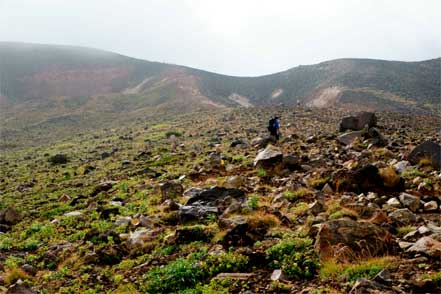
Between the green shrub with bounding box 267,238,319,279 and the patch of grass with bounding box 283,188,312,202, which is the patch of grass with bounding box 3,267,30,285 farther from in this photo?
the patch of grass with bounding box 283,188,312,202

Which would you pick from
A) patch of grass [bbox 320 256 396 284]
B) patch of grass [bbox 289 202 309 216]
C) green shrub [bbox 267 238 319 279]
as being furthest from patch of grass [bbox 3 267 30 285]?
patch of grass [bbox 320 256 396 284]

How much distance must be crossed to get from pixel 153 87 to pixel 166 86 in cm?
298

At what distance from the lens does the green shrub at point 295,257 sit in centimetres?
622

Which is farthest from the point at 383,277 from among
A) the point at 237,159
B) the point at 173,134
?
the point at 173,134

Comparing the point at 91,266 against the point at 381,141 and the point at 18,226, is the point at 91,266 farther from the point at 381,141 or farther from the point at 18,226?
the point at 381,141

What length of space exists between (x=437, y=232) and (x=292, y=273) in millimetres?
2176

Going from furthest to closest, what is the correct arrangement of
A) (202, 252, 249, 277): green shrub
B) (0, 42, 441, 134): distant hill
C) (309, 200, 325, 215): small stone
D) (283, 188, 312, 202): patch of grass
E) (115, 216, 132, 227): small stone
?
1. (0, 42, 441, 134): distant hill
2. (115, 216, 132, 227): small stone
3. (283, 188, 312, 202): patch of grass
4. (309, 200, 325, 215): small stone
5. (202, 252, 249, 277): green shrub

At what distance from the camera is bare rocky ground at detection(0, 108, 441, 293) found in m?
6.14

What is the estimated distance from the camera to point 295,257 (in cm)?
654

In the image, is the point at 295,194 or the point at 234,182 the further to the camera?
the point at 234,182

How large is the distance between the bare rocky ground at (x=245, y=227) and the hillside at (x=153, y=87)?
3504 cm

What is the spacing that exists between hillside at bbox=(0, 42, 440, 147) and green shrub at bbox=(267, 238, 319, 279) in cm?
4323

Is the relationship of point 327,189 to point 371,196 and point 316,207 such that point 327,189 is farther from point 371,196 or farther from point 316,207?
point 316,207

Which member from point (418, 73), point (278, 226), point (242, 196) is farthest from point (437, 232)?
point (418, 73)
